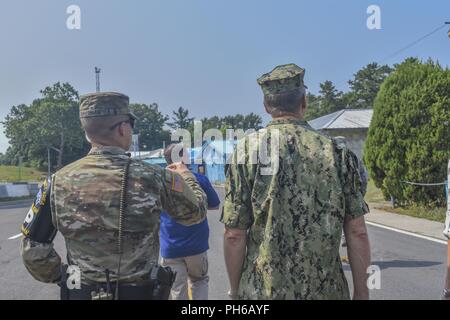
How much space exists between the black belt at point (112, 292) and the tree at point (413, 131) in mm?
12719

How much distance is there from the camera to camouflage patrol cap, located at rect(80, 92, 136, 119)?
8.41ft

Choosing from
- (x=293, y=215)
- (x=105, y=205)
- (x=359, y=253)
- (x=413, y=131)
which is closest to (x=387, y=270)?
(x=359, y=253)

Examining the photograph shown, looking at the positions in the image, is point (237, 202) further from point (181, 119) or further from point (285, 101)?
point (181, 119)

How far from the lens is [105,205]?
2430 millimetres

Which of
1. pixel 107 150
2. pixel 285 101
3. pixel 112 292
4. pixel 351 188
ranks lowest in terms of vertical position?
pixel 112 292

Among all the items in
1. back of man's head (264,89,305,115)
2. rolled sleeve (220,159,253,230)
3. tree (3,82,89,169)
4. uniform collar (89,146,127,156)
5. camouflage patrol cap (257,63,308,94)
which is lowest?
rolled sleeve (220,159,253,230)

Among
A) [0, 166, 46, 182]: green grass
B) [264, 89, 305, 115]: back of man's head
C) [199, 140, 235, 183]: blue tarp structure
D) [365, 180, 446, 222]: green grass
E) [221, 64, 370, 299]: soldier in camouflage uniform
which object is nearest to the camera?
[221, 64, 370, 299]: soldier in camouflage uniform

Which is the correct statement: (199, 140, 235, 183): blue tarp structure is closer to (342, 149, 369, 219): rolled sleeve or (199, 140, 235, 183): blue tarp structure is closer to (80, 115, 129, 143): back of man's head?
(80, 115, 129, 143): back of man's head

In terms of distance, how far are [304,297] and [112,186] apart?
1104 mm

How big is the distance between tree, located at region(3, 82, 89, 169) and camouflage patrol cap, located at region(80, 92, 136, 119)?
66115mm

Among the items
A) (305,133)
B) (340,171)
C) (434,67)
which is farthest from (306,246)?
(434,67)

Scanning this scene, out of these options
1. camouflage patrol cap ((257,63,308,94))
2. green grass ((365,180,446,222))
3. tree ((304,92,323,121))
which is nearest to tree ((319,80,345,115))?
tree ((304,92,323,121))

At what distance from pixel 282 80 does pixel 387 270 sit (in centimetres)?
536

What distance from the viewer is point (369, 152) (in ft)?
52.9
